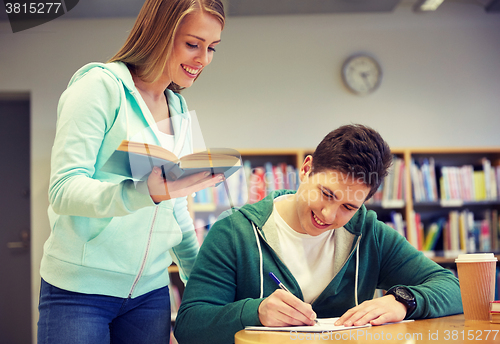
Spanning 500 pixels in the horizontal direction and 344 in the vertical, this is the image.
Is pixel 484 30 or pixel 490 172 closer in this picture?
pixel 490 172

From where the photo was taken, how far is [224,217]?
1199 mm

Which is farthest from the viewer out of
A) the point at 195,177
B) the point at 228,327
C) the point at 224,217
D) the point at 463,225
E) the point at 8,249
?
the point at 8,249

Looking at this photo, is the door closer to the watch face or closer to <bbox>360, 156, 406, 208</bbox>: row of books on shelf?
<bbox>360, 156, 406, 208</bbox>: row of books on shelf

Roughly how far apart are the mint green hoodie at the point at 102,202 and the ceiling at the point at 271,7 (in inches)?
95.9

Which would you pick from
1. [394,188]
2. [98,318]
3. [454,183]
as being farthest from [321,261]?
[454,183]

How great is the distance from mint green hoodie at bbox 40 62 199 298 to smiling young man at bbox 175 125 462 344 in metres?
0.15

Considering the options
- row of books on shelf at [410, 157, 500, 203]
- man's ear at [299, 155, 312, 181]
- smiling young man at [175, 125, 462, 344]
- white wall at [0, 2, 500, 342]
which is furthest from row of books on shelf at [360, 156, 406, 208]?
man's ear at [299, 155, 312, 181]

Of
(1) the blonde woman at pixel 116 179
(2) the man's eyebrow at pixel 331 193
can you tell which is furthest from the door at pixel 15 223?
(2) the man's eyebrow at pixel 331 193

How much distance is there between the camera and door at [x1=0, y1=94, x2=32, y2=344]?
342 centimetres

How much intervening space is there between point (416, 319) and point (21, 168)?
11.1 ft

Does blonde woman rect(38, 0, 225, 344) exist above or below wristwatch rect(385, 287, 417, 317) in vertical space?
above

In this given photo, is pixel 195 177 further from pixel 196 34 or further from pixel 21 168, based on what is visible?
pixel 21 168

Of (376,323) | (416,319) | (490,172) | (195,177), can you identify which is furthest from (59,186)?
(490,172)

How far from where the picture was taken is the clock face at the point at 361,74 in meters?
3.54
